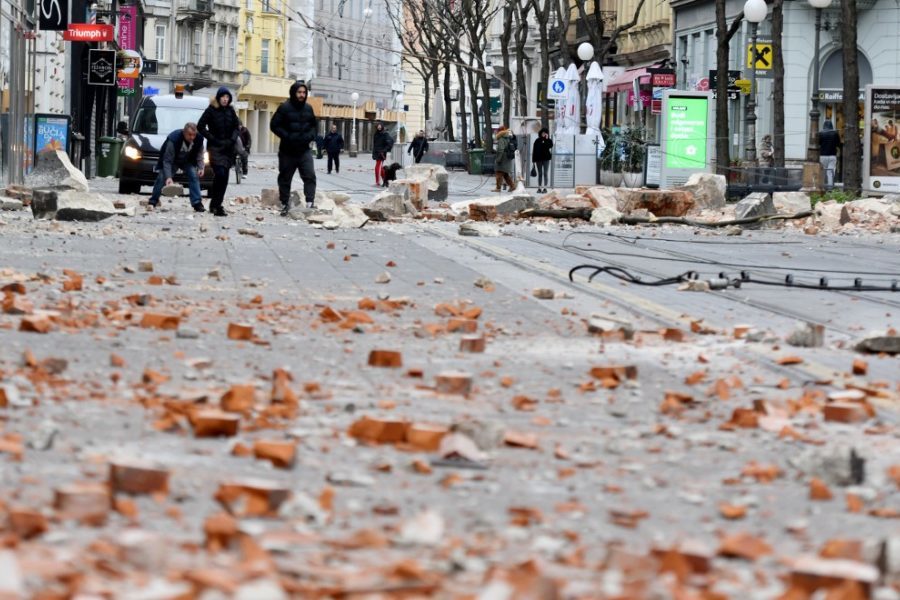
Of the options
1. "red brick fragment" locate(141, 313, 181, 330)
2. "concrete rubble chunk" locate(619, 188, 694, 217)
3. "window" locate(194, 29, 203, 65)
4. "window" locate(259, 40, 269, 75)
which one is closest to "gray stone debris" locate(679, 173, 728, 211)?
"concrete rubble chunk" locate(619, 188, 694, 217)

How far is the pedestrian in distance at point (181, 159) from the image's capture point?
2556 centimetres

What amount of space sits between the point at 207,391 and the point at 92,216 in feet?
46.2

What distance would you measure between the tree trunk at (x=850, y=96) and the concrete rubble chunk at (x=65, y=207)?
15529mm

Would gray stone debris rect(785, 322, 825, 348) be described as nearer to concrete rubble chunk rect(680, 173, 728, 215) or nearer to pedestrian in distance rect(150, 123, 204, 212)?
pedestrian in distance rect(150, 123, 204, 212)

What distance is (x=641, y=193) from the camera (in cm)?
2750

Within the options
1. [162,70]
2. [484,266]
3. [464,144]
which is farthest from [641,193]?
[162,70]

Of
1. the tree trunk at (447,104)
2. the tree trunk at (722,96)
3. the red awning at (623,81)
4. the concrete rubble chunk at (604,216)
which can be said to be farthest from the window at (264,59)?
the concrete rubble chunk at (604,216)

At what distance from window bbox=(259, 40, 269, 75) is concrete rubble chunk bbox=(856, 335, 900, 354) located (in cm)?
11643

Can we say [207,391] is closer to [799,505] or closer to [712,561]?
[799,505]

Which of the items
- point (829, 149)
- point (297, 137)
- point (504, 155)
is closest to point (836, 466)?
point (297, 137)

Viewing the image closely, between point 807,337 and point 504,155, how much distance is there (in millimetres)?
33011

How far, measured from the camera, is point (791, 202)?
89.7ft

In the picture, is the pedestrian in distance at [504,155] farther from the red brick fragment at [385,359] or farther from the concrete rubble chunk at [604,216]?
the red brick fragment at [385,359]

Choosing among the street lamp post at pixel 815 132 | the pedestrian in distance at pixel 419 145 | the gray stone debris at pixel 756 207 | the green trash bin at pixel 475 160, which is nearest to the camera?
the gray stone debris at pixel 756 207
